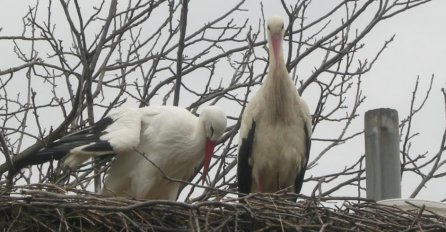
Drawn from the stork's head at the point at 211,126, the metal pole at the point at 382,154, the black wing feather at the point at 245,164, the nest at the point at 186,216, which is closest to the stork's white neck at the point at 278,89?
the black wing feather at the point at 245,164

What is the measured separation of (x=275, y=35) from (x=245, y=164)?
0.87 m

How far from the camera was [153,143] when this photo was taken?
7711 millimetres

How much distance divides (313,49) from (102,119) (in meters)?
1.59

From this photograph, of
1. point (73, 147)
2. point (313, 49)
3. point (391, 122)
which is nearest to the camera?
point (391, 122)

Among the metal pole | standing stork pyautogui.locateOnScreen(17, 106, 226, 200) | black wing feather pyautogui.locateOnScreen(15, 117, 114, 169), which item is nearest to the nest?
the metal pole

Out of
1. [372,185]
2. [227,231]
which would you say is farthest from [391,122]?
[227,231]

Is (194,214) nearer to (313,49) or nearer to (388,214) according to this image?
(388,214)

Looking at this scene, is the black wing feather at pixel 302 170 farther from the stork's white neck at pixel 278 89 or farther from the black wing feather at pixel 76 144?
the black wing feather at pixel 76 144

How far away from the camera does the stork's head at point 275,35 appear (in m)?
7.55

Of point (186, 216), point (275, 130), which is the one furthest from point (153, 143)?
point (186, 216)

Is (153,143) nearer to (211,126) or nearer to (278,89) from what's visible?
(211,126)

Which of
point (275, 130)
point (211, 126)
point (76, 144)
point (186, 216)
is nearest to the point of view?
point (186, 216)

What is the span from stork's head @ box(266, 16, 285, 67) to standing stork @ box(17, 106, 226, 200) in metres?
0.54

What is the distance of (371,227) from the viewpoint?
5.71 meters
